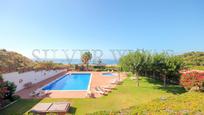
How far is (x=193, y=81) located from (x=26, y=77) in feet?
56.4

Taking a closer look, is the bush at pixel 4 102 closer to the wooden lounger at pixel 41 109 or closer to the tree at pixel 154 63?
the wooden lounger at pixel 41 109

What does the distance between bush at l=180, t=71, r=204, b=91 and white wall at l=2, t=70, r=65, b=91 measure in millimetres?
15882

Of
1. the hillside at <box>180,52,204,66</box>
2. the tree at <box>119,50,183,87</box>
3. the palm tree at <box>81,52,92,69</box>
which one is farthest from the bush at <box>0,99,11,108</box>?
the hillside at <box>180,52,204,66</box>

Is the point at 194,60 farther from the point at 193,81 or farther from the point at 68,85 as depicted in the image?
the point at 68,85

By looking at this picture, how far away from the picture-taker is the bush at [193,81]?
12.8m

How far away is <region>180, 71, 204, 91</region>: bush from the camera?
1280 cm

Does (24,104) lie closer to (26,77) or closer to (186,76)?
(26,77)

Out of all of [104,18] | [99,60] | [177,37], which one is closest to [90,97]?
[104,18]

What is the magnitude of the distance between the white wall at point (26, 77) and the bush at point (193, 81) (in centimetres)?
1588

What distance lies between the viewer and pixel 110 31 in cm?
4022

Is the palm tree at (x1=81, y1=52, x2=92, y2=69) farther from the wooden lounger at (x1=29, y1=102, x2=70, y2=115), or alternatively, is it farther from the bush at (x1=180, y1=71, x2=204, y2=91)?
the wooden lounger at (x1=29, y1=102, x2=70, y2=115)

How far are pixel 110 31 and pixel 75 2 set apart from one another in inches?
884

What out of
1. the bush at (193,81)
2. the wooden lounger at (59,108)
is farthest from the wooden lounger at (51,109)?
the bush at (193,81)

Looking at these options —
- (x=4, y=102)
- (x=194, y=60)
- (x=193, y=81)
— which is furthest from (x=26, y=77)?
(x=194, y=60)
